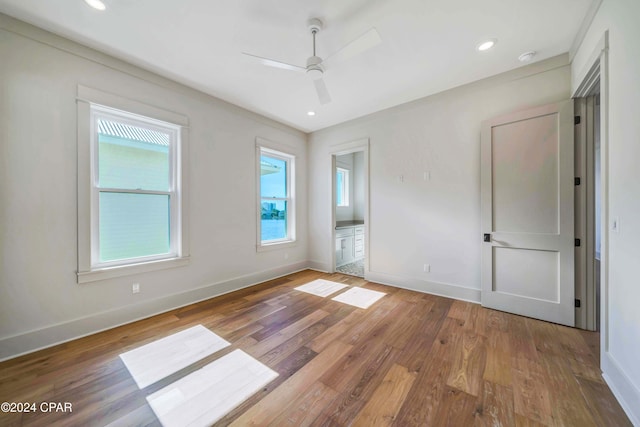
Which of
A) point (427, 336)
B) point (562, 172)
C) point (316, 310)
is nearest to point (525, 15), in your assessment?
point (562, 172)

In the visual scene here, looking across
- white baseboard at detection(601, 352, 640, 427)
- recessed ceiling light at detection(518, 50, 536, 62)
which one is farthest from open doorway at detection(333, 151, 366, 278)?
white baseboard at detection(601, 352, 640, 427)

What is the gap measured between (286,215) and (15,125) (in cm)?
345

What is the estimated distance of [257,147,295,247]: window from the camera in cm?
419

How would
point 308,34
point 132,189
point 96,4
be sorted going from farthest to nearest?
point 132,189
point 308,34
point 96,4

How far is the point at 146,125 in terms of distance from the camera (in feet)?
9.25

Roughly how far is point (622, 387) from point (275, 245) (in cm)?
396

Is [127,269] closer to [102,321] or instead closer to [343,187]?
[102,321]

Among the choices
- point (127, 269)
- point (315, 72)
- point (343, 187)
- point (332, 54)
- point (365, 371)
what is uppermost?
point (332, 54)

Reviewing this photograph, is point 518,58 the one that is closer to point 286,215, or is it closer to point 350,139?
point 350,139

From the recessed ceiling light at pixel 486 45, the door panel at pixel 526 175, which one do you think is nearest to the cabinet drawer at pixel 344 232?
the door panel at pixel 526 175

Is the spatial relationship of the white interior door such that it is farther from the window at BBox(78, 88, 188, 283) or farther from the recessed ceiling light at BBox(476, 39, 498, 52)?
the window at BBox(78, 88, 188, 283)

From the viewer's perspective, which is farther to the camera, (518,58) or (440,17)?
(518,58)

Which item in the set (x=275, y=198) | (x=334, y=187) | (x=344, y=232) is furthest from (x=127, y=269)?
(x=344, y=232)

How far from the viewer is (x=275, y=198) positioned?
14.5 feet
